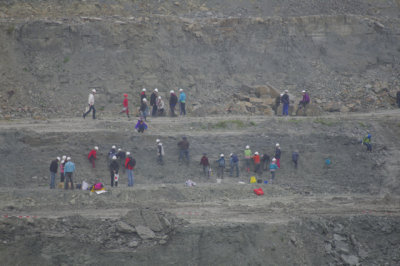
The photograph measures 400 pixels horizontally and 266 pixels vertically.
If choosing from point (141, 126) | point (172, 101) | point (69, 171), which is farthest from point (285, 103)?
point (69, 171)

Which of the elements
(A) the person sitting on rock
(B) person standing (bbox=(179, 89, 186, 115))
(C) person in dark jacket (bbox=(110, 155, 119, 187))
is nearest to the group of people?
(B) person standing (bbox=(179, 89, 186, 115))

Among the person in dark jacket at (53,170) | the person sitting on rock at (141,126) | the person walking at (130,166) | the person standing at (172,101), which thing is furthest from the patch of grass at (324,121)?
the person in dark jacket at (53,170)

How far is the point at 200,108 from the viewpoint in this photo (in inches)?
1196

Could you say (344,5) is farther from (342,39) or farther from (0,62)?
(0,62)

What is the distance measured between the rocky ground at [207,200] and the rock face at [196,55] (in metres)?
3.61

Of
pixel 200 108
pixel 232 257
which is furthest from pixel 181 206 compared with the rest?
pixel 200 108

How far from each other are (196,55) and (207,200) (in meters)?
15.3

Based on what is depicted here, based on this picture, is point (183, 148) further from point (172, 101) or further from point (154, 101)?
point (154, 101)

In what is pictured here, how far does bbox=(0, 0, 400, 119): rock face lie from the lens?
103 ft

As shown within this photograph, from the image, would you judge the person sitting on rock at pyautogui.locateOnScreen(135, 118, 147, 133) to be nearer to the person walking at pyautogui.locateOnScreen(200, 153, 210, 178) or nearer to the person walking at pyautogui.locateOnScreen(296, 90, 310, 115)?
the person walking at pyautogui.locateOnScreen(200, 153, 210, 178)

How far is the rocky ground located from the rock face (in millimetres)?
3613

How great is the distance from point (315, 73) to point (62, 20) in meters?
17.7

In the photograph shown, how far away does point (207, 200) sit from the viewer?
21969 mm

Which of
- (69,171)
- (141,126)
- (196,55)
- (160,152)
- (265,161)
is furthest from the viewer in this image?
(196,55)
